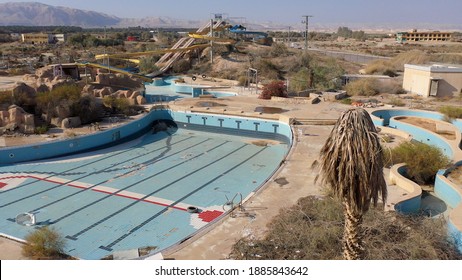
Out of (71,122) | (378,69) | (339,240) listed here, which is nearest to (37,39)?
(378,69)

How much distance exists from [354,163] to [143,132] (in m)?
16.0

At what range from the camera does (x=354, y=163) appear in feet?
17.0

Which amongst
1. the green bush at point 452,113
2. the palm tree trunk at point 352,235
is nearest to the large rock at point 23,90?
the palm tree trunk at point 352,235

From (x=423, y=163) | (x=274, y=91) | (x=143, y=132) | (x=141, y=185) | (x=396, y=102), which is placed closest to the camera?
(x=423, y=163)

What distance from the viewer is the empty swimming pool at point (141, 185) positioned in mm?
10133

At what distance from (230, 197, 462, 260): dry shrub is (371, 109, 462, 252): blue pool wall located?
0.23 metres

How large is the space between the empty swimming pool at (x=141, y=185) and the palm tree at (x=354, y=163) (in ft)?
16.5

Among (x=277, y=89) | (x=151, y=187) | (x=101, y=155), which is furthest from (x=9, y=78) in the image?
(x=151, y=187)

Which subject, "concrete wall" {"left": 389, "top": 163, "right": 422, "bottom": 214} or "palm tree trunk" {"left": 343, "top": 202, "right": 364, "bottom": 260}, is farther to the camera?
"concrete wall" {"left": 389, "top": 163, "right": 422, "bottom": 214}

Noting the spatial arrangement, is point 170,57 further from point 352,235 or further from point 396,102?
point 352,235

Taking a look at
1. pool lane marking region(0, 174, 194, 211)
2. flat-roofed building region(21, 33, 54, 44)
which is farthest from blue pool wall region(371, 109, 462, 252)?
flat-roofed building region(21, 33, 54, 44)

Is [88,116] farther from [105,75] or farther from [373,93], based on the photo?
[373,93]

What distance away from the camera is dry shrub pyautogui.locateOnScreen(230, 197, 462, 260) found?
6.67m

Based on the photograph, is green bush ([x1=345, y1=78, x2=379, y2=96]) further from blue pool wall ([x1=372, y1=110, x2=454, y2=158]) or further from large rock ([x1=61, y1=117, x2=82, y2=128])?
large rock ([x1=61, y1=117, x2=82, y2=128])
